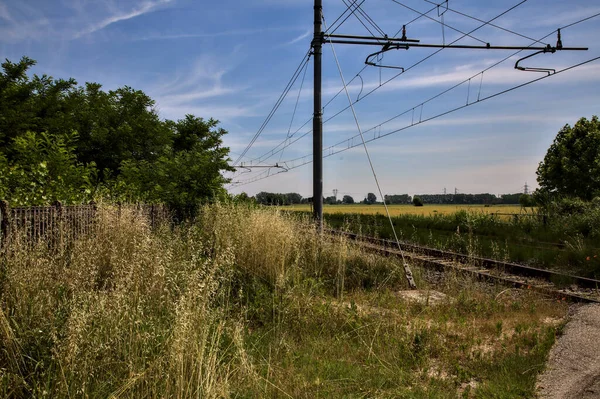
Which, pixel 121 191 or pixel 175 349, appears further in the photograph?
pixel 121 191

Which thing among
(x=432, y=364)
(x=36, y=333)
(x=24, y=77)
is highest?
(x=24, y=77)

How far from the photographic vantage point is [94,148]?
2653 cm

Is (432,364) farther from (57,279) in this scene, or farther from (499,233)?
(499,233)

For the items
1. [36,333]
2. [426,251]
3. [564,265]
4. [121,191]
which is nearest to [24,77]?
[121,191]

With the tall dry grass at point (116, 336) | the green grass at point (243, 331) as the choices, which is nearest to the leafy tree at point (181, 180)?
the green grass at point (243, 331)

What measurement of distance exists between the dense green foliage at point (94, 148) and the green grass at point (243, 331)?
299 cm

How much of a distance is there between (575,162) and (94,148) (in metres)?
44.4

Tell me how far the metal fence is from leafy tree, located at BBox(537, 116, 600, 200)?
137 feet

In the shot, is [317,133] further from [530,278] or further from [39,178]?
[39,178]

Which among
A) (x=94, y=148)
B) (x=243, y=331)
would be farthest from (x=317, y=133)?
(x=94, y=148)

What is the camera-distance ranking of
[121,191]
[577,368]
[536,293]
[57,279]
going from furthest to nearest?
[121,191], [536,293], [57,279], [577,368]

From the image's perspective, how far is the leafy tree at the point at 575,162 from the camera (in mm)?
41750

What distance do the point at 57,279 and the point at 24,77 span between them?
28.6m

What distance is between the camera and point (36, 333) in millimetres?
4023
